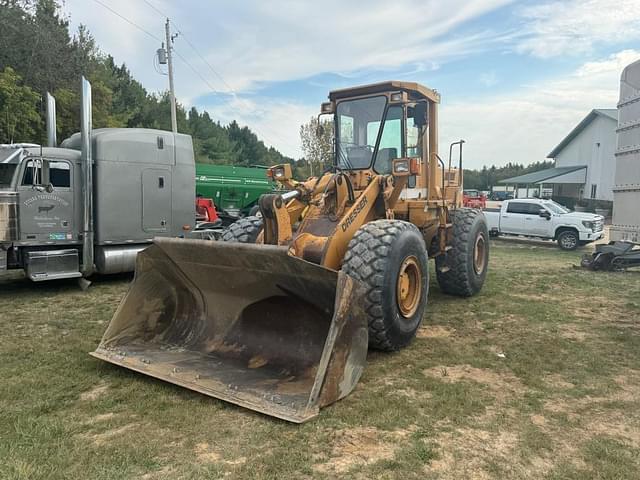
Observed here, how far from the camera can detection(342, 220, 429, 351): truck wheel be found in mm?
4617

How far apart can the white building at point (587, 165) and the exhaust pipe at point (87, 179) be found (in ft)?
108

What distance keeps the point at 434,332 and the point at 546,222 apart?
12719mm

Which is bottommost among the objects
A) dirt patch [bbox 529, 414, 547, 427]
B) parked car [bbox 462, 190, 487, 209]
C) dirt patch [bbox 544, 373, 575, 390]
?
dirt patch [bbox 529, 414, 547, 427]

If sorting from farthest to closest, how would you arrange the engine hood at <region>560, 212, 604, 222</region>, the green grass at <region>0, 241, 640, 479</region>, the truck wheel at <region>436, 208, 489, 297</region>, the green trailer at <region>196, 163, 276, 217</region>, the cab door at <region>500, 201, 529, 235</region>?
the cab door at <region>500, 201, 529, 235</region> → the green trailer at <region>196, 163, 276, 217</region> → the engine hood at <region>560, 212, 604, 222</region> → the truck wheel at <region>436, 208, 489, 297</region> → the green grass at <region>0, 241, 640, 479</region>

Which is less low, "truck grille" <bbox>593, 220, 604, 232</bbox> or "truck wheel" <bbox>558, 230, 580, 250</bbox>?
"truck grille" <bbox>593, 220, 604, 232</bbox>

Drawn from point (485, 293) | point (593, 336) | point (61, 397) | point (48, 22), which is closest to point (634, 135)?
point (593, 336)

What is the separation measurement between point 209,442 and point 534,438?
2158 millimetres

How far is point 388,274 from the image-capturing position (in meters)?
4.67

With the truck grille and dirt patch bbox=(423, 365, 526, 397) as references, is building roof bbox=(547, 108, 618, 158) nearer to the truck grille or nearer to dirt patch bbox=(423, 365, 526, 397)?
the truck grille

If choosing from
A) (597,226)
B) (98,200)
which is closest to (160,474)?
(98,200)

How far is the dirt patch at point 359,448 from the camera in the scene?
3.05m

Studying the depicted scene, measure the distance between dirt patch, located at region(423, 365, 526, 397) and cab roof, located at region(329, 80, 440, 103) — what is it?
348 cm

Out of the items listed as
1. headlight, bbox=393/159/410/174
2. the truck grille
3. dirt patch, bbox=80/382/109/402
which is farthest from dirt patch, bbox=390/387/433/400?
the truck grille

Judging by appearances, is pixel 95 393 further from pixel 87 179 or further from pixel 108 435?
pixel 87 179
